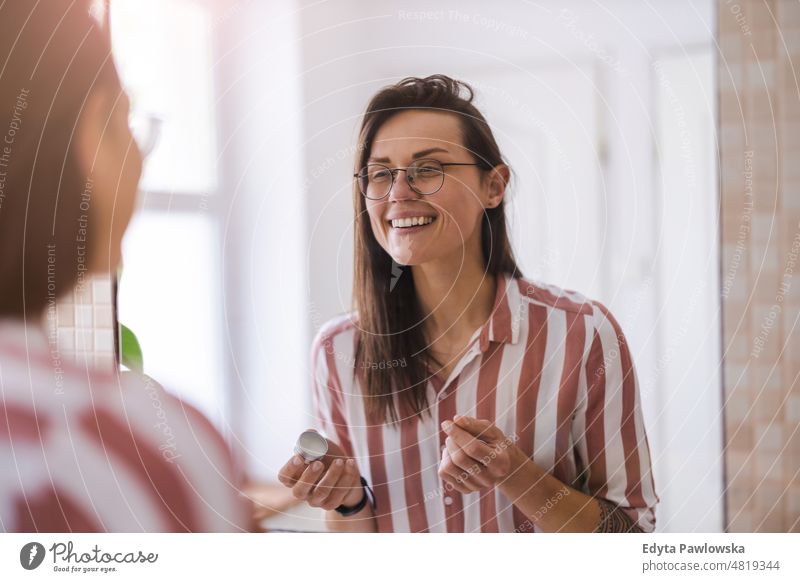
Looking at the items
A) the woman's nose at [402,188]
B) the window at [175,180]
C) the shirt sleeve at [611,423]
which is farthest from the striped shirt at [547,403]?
the window at [175,180]

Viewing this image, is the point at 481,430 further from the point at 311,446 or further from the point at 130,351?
the point at 130,351

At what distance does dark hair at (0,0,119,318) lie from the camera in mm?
657

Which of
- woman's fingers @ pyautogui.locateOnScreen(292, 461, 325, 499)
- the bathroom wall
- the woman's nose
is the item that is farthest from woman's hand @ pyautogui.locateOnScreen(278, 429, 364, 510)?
the bathroom wall

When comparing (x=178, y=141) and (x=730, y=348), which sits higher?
(x=178, y=141)

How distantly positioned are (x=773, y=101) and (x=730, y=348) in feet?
0.70

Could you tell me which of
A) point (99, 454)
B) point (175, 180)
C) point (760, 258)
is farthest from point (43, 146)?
point (760, 258)

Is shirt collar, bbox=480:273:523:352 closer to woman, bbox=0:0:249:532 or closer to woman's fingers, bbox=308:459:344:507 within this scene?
woman's fingers, bbox=308:459:344:507

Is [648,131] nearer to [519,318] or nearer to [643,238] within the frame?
[643,238]

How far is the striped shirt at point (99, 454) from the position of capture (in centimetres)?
66

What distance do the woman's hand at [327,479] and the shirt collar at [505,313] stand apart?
0.17 m

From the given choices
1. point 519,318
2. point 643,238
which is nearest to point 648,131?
point 643,238

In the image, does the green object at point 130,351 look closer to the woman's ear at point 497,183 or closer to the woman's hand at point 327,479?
the woman's hand at point 327,479
